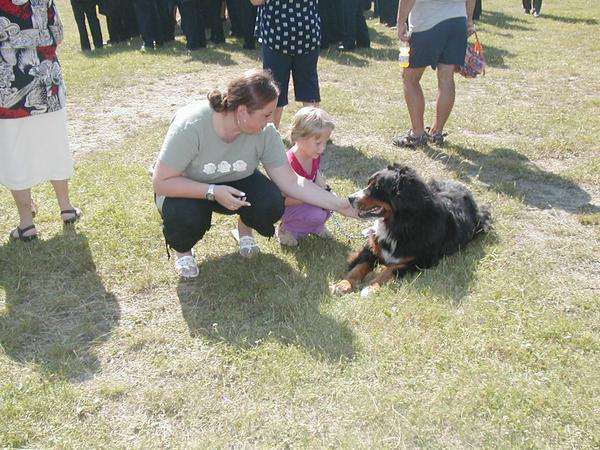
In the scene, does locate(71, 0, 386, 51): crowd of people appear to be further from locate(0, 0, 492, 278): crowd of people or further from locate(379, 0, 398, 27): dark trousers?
locate(0, 0, 492, 278): crowd of people

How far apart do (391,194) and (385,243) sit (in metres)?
0.34

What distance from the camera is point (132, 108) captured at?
281 inches

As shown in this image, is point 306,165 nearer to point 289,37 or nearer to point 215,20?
point 289,37

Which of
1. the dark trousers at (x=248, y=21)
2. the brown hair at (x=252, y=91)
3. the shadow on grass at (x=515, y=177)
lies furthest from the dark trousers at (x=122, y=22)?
the brown hair at (x=252, y=91)

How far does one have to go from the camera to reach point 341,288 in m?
3.46

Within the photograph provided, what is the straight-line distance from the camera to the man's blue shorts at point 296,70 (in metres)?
5.34

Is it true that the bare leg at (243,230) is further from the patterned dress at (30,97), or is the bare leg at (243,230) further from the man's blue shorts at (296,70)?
the man's blue shorts at (296,70)

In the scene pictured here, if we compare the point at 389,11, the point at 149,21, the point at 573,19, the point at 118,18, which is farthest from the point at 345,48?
the point at 573,19

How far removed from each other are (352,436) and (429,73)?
23.1 ft

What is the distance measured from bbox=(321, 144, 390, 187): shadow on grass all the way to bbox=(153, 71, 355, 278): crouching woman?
143cm

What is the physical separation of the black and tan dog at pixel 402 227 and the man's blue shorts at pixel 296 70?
6.97ft

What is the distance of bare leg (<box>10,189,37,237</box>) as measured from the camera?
3.98 meters

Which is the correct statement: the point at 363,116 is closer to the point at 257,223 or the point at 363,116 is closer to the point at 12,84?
the point at 257,223

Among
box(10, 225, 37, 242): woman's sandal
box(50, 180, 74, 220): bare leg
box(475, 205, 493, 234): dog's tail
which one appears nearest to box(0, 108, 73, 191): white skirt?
box(50, 180, 74, 220): bare leg
